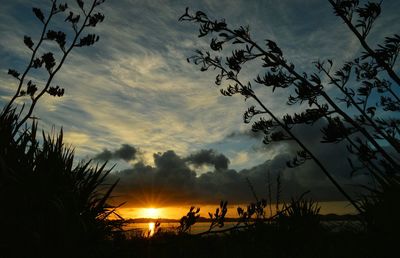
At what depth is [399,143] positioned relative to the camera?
16.5 ft

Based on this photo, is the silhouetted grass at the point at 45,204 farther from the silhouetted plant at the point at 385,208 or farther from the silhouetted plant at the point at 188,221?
the silhouetted plant at the point at 385,208

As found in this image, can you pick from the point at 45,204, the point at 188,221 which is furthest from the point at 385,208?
the point at 45,204

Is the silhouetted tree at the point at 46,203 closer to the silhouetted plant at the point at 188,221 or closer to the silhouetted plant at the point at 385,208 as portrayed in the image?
the silhouetted plant at the point at 188,221

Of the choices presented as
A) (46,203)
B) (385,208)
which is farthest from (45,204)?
(385,208)

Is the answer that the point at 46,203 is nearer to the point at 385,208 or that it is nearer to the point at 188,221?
the point at 188,221

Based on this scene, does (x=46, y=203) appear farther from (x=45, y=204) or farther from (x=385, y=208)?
(x=385, y=208)

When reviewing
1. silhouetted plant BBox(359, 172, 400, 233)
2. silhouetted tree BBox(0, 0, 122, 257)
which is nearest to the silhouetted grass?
silhouetted tree BBox(0, 0, 122, 257)

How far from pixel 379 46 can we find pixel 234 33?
8.00 feet

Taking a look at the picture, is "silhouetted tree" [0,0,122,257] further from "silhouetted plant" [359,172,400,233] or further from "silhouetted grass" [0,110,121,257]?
"silhouetted plant" [359,172,400,233]

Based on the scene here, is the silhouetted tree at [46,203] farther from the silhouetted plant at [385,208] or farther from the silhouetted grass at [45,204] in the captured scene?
the silhouetted plant at [385,208]

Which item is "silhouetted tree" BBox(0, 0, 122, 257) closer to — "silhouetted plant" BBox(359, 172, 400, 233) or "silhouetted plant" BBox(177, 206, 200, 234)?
"silhouetted plant" BBox(177, 206, 200, 234)

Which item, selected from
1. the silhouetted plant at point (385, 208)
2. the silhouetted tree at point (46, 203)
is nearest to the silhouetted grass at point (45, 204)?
the silhouetted tree at point (46, 203)

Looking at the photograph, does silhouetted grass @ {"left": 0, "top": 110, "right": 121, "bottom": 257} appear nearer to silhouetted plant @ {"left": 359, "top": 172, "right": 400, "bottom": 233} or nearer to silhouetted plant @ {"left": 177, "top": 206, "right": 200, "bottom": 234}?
silhouetted plant @ {"left": 177, "top": 206, "right": 200, "bottom": 234}

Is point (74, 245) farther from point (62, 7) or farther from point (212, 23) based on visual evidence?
point (62, 7)
